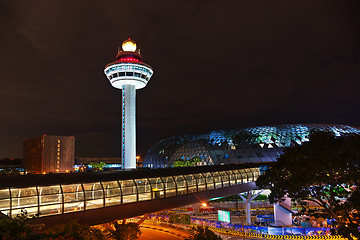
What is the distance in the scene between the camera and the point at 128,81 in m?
100

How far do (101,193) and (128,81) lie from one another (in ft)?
245

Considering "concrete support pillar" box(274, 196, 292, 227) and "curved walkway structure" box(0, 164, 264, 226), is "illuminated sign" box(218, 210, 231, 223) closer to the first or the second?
"curved walkway structure" box(0, 164, 264, 226)

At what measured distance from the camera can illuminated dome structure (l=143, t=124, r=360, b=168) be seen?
104m

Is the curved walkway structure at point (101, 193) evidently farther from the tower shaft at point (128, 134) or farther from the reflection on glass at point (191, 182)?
the tower shaft at point (128, 134)

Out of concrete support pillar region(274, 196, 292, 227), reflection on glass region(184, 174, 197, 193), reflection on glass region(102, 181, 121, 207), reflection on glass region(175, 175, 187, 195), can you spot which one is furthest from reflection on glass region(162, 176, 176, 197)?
concrete support pillar region(274, 196, 292, 227)

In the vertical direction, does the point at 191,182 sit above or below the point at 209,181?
above

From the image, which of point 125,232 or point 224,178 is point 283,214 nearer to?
point 224,178

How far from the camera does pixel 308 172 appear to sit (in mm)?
31000

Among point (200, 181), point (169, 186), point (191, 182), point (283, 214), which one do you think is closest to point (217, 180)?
point (200, 181)

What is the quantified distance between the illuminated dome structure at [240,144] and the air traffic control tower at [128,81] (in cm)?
2907

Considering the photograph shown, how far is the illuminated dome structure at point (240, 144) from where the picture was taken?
340 feet

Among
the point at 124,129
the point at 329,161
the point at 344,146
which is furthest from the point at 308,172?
the point at 124,129

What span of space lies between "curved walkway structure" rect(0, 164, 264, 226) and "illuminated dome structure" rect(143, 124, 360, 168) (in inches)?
2536

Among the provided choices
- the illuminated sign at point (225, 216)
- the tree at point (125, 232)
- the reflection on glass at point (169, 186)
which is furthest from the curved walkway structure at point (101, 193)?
the illuminated sign at point (225, 216)
